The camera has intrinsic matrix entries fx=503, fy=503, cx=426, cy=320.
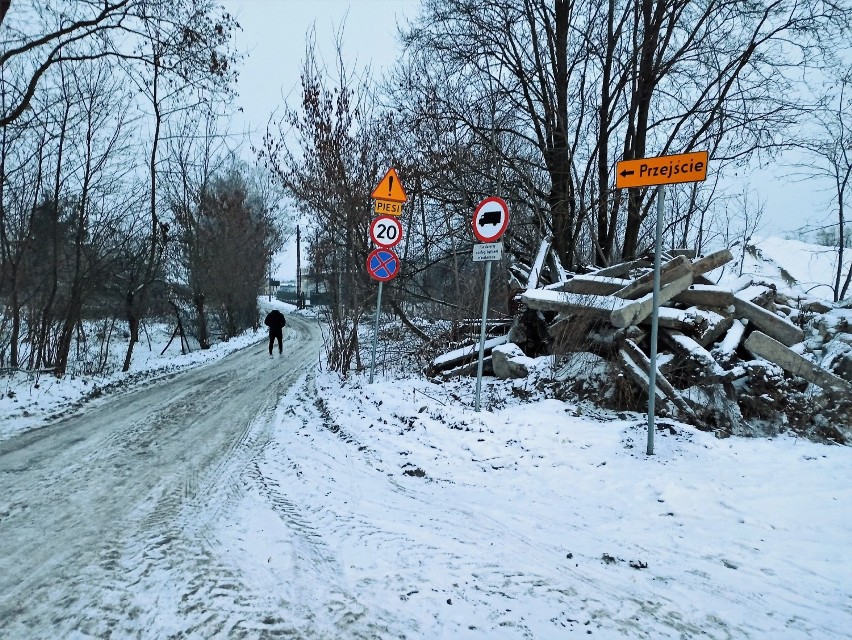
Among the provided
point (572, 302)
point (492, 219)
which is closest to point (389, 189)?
point (492, 219)

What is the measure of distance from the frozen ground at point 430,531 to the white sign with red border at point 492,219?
7.93 feet

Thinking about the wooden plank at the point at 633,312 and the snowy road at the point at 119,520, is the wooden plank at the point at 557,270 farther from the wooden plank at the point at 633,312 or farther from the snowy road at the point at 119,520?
the snowy road at the point at 119,520

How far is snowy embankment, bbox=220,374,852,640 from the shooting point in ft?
9.18

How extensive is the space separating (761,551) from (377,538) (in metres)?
2.69

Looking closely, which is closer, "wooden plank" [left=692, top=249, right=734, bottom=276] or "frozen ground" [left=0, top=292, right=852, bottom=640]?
"frozen ground" [left=0, top=292, right=852, bottom=640]

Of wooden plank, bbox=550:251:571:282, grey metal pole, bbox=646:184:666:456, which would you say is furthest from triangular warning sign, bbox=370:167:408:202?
grey metal pole, bbox=646:184:666:456

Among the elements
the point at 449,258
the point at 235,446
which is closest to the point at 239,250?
the point at 449,258

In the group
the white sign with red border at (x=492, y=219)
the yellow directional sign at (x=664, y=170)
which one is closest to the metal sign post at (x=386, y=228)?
the white sign with red border at (x=492, y=219)

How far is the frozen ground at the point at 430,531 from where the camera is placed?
2760 mm

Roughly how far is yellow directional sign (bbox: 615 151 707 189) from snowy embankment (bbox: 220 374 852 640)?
2.69 m

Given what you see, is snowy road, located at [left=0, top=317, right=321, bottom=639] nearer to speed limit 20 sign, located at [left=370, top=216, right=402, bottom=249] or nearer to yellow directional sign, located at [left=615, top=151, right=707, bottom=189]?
speed limit 20 sign, located at [left=370, top=216, right=402, bottom=249]

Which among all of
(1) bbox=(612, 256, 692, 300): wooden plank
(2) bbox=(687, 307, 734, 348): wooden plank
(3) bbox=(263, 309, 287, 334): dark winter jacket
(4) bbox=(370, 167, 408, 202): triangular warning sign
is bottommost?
(3) bbox=(263, 309, 287, 334): dark winter jacket

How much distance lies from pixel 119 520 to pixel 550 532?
3.35 metres

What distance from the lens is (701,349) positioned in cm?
667
